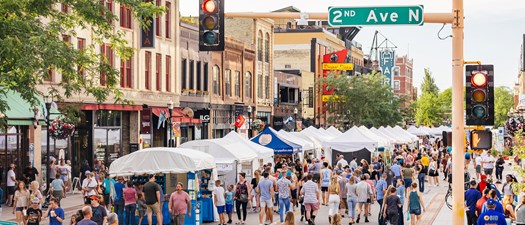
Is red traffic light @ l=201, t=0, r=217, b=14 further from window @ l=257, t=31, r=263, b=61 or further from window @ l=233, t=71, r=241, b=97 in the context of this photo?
window @ l=257, t=31, r=263, b=61

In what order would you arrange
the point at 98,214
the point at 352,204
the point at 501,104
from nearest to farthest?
the point at 98,214
the point at 352,204
the point at 501,104

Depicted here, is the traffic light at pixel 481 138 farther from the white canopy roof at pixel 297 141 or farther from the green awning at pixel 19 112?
the white canopy roof at pixel 297 141

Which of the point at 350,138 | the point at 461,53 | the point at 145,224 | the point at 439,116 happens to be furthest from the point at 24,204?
the point at 439,116

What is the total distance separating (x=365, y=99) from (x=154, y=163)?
5801 cm

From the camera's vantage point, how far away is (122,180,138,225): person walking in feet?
83.1

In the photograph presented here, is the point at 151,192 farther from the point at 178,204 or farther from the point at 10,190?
the point at 10,190

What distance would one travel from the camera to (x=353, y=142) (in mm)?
43469

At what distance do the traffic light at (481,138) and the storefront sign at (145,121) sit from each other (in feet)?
116

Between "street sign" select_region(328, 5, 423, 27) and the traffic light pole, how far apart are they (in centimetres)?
16

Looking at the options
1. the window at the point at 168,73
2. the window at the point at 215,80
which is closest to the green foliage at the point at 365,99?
the window at the point at 215,80

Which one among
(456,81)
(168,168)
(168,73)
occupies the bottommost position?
(168,168)

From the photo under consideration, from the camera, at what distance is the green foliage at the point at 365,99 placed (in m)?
81.6

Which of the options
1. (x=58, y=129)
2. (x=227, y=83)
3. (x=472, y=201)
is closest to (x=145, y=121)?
(x=58, y=129)

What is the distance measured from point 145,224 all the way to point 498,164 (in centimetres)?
2464
